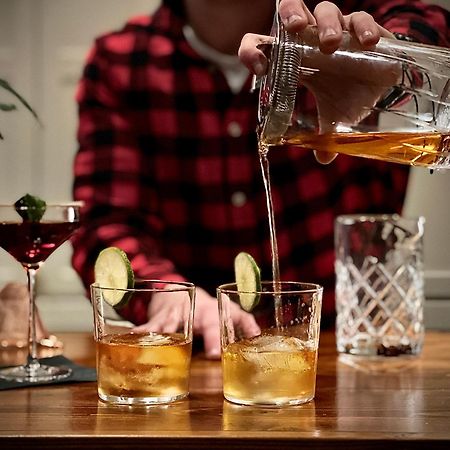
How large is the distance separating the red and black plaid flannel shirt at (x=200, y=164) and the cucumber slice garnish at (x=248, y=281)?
2.81 feet

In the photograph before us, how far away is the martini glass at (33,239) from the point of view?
3.94 feet

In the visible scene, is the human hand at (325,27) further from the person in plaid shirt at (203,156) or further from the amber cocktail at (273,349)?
the person in plaid shirt at (203,156)

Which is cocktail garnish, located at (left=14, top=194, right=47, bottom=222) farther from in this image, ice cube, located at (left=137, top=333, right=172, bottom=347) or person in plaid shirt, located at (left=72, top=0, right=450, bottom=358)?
person in plaid shirt, located at (left=72, top=0, right=450, bottom=358)

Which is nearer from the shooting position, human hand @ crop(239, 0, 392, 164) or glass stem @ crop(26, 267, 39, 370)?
human hand @ crop(239, 0, 392, 164)

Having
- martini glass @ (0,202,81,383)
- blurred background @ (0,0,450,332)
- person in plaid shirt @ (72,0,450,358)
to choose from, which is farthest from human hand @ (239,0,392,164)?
blurred background @ (0,0,450,332)

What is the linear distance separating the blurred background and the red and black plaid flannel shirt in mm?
1155

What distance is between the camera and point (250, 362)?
1015 millimetres

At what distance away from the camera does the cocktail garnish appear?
1.20 m

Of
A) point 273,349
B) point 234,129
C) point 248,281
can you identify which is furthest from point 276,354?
point 234,129

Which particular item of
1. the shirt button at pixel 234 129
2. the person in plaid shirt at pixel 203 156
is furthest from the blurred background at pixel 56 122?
the shirt button at pixel 234 129

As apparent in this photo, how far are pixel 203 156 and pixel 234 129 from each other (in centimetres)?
9

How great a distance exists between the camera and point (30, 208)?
1.21 m

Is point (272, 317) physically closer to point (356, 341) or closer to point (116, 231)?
point (356, 341)

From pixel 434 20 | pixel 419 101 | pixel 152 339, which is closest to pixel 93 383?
pixel 152 339
